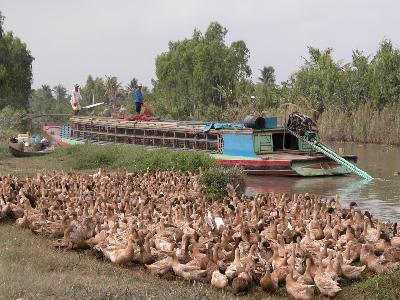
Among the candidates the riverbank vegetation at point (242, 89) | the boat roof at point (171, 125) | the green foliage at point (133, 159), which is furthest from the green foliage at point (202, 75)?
the green foliage at point (133, 159)

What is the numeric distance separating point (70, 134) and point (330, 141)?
48.8 feet

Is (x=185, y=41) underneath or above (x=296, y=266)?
above

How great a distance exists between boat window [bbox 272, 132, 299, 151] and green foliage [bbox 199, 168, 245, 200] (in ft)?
29.4

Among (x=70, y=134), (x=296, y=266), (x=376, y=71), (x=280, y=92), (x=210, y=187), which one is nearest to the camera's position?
(x=296, y=266)

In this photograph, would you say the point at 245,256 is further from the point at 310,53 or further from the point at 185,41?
the point at 185,41

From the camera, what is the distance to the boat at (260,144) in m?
23.1

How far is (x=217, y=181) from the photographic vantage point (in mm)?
15625

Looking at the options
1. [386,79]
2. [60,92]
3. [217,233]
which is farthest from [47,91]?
[217,233]

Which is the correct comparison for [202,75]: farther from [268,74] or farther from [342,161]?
[342,161]

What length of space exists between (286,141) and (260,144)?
1.85 meters

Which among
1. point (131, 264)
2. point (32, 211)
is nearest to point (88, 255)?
point (131, 264)

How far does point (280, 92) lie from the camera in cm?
5034

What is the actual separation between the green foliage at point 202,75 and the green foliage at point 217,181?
33.8 meters

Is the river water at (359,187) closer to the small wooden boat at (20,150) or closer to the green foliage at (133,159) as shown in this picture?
the green foliage at (133,159)
